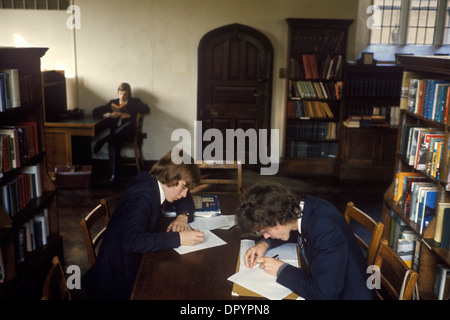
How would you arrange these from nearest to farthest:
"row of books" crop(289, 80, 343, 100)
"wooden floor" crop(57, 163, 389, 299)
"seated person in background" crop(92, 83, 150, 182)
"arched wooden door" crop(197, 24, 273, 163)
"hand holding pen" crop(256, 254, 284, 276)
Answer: "hand holding pen" crop(256, 254, 284, 276) < "wooden floor" crop(57, 163, 389, 299) < "seated person in background" crop(92, 83, 150, 182) < "row of books" crop(289, 80, 343, 100) < "arched wooden door" crop(197, 24, 273, 163)

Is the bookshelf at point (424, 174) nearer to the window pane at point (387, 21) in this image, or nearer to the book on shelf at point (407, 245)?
the book on shelf at point (407, 245)

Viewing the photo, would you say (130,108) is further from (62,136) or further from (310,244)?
(310,244)

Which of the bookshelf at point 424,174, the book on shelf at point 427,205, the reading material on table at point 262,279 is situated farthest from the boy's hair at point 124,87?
the reading material on table at point 262,279

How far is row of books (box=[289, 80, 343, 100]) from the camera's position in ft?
21.5

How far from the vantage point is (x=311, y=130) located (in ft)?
22.2

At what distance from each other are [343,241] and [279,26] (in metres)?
5.31

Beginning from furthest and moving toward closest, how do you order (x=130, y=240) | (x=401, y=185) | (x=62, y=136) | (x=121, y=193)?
(x=62, y=136), (x=121, y=193), (x=401, y=185), (x=130, y=240)

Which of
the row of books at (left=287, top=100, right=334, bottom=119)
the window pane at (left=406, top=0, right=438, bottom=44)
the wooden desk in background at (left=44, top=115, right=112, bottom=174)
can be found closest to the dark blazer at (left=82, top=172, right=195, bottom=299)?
the wooden desk in background at (left=44, top=115, right=112, bottom=174)

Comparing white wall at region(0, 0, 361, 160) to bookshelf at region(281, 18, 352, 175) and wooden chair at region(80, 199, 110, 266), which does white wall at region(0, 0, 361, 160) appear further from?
wooden chair at region(80, 199, 110, 266)

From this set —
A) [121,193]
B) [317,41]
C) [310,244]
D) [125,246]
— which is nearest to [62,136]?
[121,193]

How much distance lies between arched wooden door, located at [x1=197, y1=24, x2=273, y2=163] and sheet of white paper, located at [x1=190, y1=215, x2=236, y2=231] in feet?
14.0

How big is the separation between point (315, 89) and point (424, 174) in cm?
352

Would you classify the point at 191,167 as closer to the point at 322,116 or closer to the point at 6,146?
the point at 6,146

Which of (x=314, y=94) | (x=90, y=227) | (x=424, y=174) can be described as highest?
(x=314, y=94)
